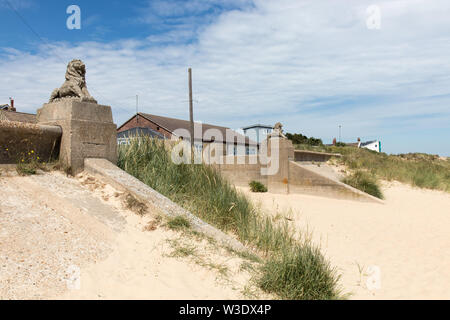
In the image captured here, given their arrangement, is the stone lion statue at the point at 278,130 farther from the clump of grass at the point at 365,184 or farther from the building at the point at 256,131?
the building at the point at 256,131

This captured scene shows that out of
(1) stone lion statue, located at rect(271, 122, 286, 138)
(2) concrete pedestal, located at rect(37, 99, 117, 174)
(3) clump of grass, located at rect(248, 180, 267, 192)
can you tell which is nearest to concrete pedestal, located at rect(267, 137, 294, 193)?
(3) clump of grass, located at rect(248, 180, 267, 192)

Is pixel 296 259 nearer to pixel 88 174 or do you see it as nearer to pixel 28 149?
pixel 88 174

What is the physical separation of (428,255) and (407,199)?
699 centimetres

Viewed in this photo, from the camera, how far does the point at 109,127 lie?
561 cm

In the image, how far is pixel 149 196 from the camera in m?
4.70

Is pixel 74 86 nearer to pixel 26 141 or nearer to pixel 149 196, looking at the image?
pixel 26 141

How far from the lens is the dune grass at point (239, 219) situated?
3453 millimetres

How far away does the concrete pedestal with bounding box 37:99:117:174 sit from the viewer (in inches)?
202

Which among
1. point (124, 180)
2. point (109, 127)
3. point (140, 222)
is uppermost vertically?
point (109, 127)

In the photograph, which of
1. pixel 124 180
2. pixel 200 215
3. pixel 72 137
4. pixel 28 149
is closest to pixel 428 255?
pixel 200 215

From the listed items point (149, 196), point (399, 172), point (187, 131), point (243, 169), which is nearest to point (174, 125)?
point (187, 131)

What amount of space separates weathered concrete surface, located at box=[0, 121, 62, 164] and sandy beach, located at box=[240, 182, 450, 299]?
4.02 meters
